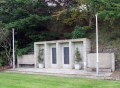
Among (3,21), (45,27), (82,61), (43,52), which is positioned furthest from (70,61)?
Result: (3,21)

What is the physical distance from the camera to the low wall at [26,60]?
64.5 ft

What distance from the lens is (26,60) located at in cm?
1986

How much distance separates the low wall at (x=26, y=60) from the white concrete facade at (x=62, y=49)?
596 mm

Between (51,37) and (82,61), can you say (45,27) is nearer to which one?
(51,37)

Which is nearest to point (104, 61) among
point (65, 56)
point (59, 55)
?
point (65, 56)

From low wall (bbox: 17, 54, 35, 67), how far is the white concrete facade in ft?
1.95

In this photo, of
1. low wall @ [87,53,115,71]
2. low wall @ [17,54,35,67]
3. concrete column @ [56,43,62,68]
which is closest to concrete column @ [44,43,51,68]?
concrete column @ [56,43,62,68]

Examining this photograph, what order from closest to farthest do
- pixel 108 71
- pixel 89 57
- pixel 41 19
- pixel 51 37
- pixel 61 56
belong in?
pixel 108 71 → pixel 89 57 → pixel 61 56 → pixel 41 19 → pixel 51 37

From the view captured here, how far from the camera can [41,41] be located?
20.1 meters

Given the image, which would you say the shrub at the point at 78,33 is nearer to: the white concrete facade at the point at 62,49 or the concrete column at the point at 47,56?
the white concrete facade at the point at 62,49

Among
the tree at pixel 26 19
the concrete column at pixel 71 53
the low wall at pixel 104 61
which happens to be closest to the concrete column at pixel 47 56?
the tree at pixel 26 19

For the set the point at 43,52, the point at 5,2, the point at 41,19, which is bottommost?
the point at 43,52

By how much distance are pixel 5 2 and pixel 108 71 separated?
41.2ft

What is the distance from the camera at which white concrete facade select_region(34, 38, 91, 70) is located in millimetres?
16797
